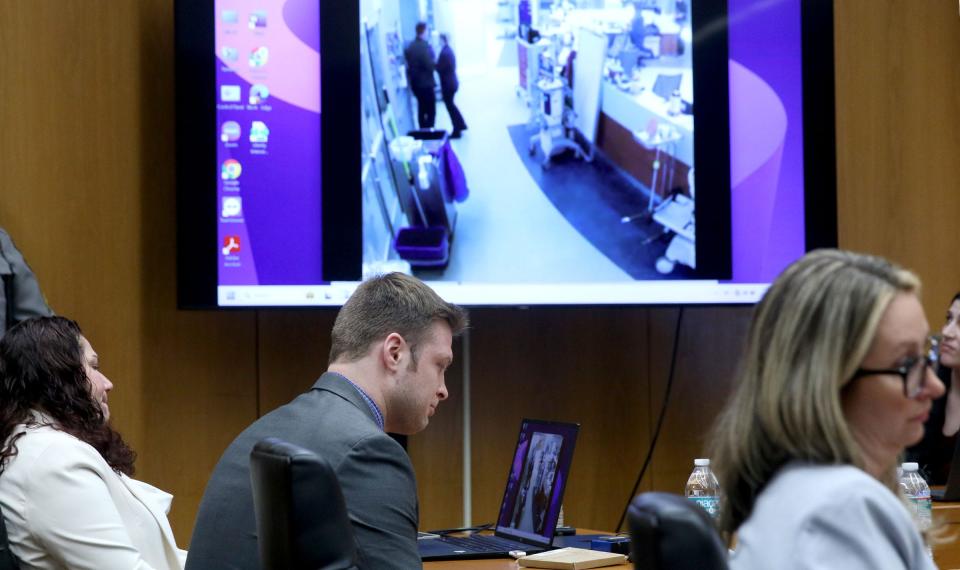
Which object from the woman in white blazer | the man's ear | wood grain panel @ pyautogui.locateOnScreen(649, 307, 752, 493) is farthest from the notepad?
wood grain panel @ pyautogui.locateOnScreen(649, 307, 752, 493)

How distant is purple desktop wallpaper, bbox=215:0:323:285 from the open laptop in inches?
53.4

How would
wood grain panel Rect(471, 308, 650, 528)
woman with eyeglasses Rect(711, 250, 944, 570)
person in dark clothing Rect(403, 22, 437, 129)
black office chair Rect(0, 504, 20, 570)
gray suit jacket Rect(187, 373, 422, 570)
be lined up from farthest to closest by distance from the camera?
wood grain panel Rect(471, 308, 650, 528)
person in dark clothing Rect(403, 22, 437, 129)
black office chair Rect(0, 504, 20, 570)
gray suit jacket Rect(187, 373, 422, 570)
woman with eyeglasses Rect(711, 250, 944, 570)

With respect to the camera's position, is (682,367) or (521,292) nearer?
(521,292)

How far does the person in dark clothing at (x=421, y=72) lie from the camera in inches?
174

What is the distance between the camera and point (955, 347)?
14.5ft

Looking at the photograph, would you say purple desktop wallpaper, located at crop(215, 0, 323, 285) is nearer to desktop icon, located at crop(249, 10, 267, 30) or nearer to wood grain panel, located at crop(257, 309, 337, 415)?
desktop icon, located at crop(249, 10, 267, 30)

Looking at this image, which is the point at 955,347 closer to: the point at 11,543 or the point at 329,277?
the point at 329,277

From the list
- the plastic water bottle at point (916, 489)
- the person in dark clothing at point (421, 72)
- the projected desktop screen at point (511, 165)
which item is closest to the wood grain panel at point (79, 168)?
the projected desktop screen at point (511, 165)

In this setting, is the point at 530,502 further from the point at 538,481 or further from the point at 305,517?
the point at 305,517

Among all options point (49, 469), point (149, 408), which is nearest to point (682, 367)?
point (149, 408)

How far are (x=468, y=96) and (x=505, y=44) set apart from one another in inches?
8.8

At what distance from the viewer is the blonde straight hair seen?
1375mm

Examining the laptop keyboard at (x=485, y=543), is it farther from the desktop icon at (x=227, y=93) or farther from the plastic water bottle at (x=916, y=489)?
the desktop icon at (x=227, y=93)

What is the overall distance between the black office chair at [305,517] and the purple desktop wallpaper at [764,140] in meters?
2.98
